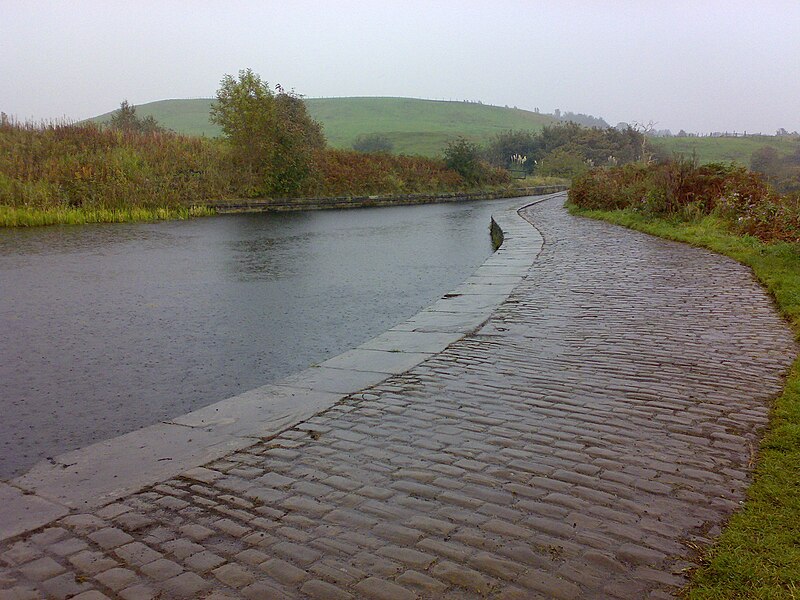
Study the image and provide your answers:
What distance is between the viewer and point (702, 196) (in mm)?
14602

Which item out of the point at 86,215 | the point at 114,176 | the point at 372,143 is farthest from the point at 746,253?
the point at 372,143

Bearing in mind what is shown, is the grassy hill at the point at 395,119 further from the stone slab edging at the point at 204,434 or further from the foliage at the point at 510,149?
the stone slab edging at the point at 204,434

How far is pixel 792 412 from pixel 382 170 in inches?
1221

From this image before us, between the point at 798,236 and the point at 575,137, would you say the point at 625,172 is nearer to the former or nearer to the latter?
the point at 798,236

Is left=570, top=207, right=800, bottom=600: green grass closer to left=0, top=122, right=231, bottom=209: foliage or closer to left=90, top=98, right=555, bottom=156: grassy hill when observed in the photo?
left=0, top=122, right=231, bottom=209: foliage


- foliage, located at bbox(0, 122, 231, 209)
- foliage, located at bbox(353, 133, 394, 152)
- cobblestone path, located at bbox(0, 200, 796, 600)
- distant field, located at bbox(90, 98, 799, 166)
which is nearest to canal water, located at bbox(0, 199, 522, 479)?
cobblestone path, located at bbox(0, 200, 796, 600)

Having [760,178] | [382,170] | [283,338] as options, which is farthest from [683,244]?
[382,170]

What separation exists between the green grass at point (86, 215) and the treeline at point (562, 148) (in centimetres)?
3642

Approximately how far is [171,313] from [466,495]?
5.59 m

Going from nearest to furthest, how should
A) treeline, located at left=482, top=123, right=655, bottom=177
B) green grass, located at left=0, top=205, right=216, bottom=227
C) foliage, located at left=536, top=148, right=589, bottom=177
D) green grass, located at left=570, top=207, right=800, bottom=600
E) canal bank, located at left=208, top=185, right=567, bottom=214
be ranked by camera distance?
green grass, located at left=570, top=207, right=800, bottom=600, green grass, located at left=0, top=205, right=216, bottom=227, canal bank, located at left=208, top=185, right=567, bottom=214, foliage, located at left=536, top=148, right=589, bottom=177, treeline, located at left=482, top=123, right=655, bottom=177

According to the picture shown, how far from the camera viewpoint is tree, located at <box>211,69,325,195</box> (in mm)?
27156

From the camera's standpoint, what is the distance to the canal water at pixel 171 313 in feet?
14.9

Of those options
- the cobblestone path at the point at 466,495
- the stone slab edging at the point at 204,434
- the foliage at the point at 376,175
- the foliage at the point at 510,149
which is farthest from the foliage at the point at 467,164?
the cobblestone path at the point at 466,495

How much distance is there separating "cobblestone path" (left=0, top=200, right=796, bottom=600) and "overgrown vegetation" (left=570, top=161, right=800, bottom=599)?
117 millimetres
